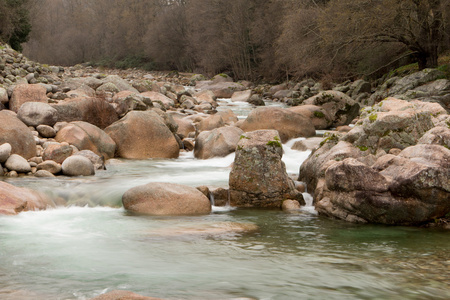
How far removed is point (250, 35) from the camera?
42156 millimetres

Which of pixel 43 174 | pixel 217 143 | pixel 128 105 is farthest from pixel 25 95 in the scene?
pixel 217 143

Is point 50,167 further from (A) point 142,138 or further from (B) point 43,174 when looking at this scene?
(A) point 142,138

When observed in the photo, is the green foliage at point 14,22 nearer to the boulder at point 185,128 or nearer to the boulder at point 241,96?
the boulder at point 241,96

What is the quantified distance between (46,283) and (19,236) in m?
2.07

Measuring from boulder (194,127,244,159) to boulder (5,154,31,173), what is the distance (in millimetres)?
4525

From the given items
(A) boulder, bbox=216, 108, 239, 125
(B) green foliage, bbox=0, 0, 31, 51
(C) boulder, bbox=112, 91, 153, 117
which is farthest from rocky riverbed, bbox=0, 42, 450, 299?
(B) green foliage, bbox=0, 0, 31, 51

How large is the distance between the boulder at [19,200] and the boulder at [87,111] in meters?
5.41

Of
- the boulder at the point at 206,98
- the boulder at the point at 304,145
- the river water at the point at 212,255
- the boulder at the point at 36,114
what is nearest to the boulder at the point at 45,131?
the boulder at the point at 36,114

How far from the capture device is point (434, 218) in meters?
6.72

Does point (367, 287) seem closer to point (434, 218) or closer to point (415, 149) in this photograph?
point (434, 218)

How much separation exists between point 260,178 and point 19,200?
398 centimetres

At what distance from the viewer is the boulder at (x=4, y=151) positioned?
31.7 ft

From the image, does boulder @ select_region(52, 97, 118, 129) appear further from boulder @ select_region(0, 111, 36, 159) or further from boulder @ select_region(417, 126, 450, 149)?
boulder @ select_region(417, 126, 450, 149)

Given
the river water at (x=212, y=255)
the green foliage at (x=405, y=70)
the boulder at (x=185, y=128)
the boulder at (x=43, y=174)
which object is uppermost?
the green foliage at (x=405, y=70)
